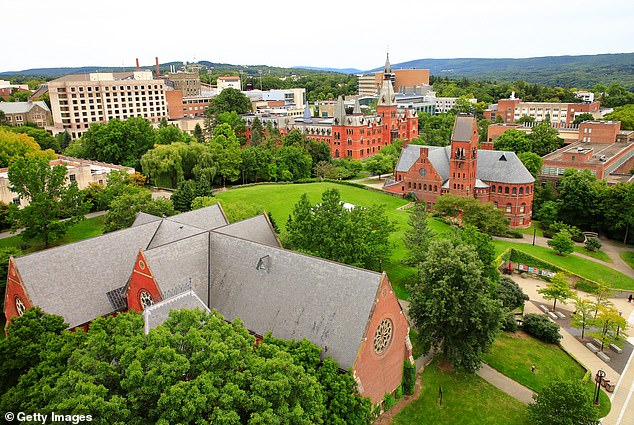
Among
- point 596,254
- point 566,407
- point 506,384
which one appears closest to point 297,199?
point 596,254

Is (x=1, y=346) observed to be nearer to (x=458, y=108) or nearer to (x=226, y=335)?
(x=226, y=335)

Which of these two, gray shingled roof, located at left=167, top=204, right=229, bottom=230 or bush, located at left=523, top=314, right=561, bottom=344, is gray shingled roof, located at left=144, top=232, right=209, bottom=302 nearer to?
gray shingled roof, located at left=167, top=204, right=229, bottom=230

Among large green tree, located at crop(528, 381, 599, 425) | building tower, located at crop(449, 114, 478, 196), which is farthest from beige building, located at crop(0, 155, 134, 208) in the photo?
large green tree, located at crop(528, 381, 599, 425)

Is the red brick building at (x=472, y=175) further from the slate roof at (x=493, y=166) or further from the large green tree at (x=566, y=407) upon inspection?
the large green tree at (x=566, y=407)

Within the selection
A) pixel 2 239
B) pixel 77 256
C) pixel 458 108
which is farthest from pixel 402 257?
pixel 458 108

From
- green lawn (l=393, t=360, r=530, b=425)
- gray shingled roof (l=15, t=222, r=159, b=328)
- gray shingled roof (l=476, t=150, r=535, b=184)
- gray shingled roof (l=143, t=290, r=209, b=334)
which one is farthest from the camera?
gray shingled roof (l=476, t=150, r=535, b=184)

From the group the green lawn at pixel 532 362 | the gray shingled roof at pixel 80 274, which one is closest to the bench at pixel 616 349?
the green lawn at pixel 532 362
